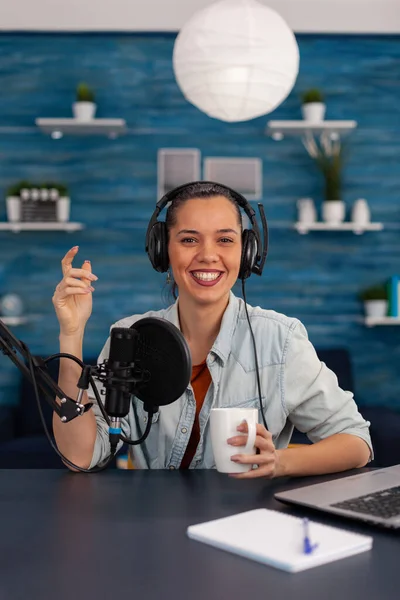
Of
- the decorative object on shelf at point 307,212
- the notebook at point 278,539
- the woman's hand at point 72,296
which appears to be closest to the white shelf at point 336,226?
the decorative object on shelf at point 307,212

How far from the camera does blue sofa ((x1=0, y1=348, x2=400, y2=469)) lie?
353 cm

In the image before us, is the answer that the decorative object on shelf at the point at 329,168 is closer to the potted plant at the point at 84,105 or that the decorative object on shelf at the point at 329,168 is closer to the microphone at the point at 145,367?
the potted plant at the point at 84,105

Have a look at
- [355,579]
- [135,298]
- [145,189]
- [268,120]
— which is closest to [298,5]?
[268,120]

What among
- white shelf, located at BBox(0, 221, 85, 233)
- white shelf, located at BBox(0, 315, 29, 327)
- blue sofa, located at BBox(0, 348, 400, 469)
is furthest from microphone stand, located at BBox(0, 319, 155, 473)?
white shelf, located at BBox(0, 315, 29, 327)

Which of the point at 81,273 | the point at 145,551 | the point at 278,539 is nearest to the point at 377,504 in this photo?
the point at 278,539

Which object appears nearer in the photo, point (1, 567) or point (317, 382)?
point (1, 567)

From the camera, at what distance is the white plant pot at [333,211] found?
420 centimetres

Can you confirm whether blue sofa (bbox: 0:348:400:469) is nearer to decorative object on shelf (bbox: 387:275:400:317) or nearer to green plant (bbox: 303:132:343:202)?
decorative object on shelf (bbox: 387:275:400:317)

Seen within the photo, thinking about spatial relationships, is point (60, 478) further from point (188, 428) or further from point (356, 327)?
point (356, 327)

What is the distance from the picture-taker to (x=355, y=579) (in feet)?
2.66

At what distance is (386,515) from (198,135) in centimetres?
362

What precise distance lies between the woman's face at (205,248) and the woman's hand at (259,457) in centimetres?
51

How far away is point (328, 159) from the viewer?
4324mm

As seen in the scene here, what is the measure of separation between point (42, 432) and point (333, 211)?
1989mm
